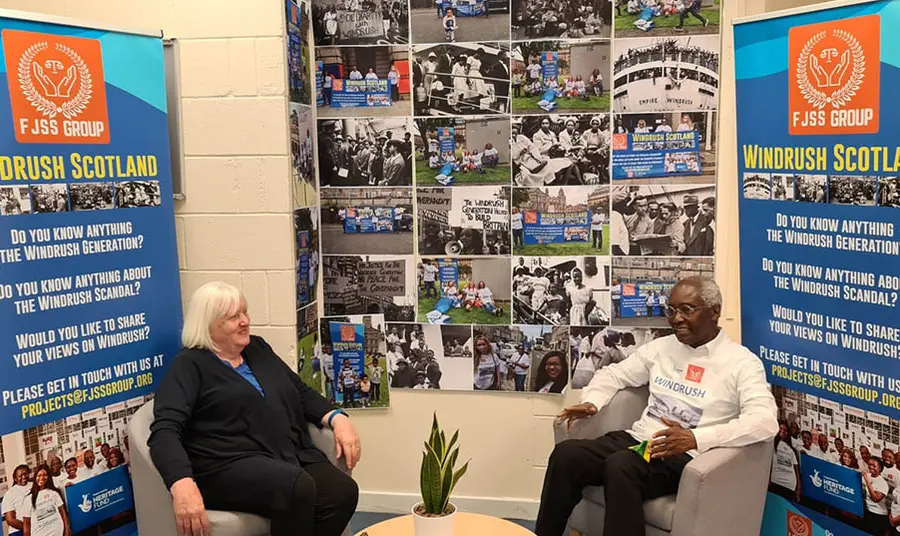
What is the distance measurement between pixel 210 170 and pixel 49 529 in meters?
1.50

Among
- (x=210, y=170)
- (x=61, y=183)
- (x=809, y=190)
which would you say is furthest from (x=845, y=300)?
(x=61, y=183)

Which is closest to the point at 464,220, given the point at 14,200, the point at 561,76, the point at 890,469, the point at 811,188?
the point at 561,76

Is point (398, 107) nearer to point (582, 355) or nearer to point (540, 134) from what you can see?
point (540, 134)

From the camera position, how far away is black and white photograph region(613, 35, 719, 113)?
3.36 m

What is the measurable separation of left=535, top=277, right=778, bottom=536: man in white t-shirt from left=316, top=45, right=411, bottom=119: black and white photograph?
1563 millimetres

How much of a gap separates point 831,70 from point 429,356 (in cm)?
209

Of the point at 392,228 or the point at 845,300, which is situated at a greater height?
the point at 392,228

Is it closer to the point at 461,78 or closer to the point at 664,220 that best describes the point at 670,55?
the point at 664,220

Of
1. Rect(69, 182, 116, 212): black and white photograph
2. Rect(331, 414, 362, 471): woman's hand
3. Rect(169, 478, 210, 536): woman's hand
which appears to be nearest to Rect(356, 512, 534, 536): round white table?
Rect(331, 414, 362, 471): woman's hand

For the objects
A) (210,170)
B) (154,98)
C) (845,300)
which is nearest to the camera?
(845,300)

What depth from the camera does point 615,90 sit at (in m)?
3.45

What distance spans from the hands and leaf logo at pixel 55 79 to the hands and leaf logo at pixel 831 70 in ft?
8.38

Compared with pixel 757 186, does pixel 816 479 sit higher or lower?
lower

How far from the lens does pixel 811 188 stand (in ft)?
9.18
